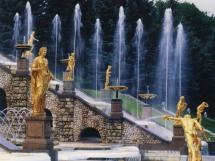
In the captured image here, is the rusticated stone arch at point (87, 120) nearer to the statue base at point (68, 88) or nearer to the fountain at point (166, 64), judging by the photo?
the statue base at point (68, 88)

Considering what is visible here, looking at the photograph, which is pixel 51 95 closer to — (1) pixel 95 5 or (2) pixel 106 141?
(2) pixel 106 141

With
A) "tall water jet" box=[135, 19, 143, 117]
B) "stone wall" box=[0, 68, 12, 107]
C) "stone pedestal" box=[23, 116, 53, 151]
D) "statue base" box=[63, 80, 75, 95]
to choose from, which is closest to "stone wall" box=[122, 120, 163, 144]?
"statue base" box=[63, 80, 75, 95]

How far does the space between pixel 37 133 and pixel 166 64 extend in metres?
36.3

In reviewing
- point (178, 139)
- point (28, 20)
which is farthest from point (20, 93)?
point (28, 20)

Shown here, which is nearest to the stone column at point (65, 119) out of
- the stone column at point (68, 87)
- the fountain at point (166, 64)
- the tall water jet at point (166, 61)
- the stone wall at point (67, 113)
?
the stone wall at point (67, 113)

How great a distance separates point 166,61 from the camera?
59812 mm

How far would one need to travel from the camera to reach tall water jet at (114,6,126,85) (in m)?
60.2

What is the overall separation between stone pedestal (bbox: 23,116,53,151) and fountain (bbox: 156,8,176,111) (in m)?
35.8

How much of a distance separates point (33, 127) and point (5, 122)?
15111 millimetres

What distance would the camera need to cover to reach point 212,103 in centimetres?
7062

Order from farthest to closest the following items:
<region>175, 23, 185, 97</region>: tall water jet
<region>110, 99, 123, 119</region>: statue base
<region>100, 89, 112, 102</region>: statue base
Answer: <region>175, 23, 185, 97</region>: tall water jet → <region>100, 89, 112, 102</region>: statue base → <region>110, 99, 123, 119</region>: statue base

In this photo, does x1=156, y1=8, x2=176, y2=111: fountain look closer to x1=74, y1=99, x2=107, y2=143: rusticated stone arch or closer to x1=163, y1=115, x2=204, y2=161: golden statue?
x1=74, y1=99, x2=107, y2=143: rusticated stone arch

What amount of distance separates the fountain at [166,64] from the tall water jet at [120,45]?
3.33 m

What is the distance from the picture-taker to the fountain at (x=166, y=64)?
200ft
